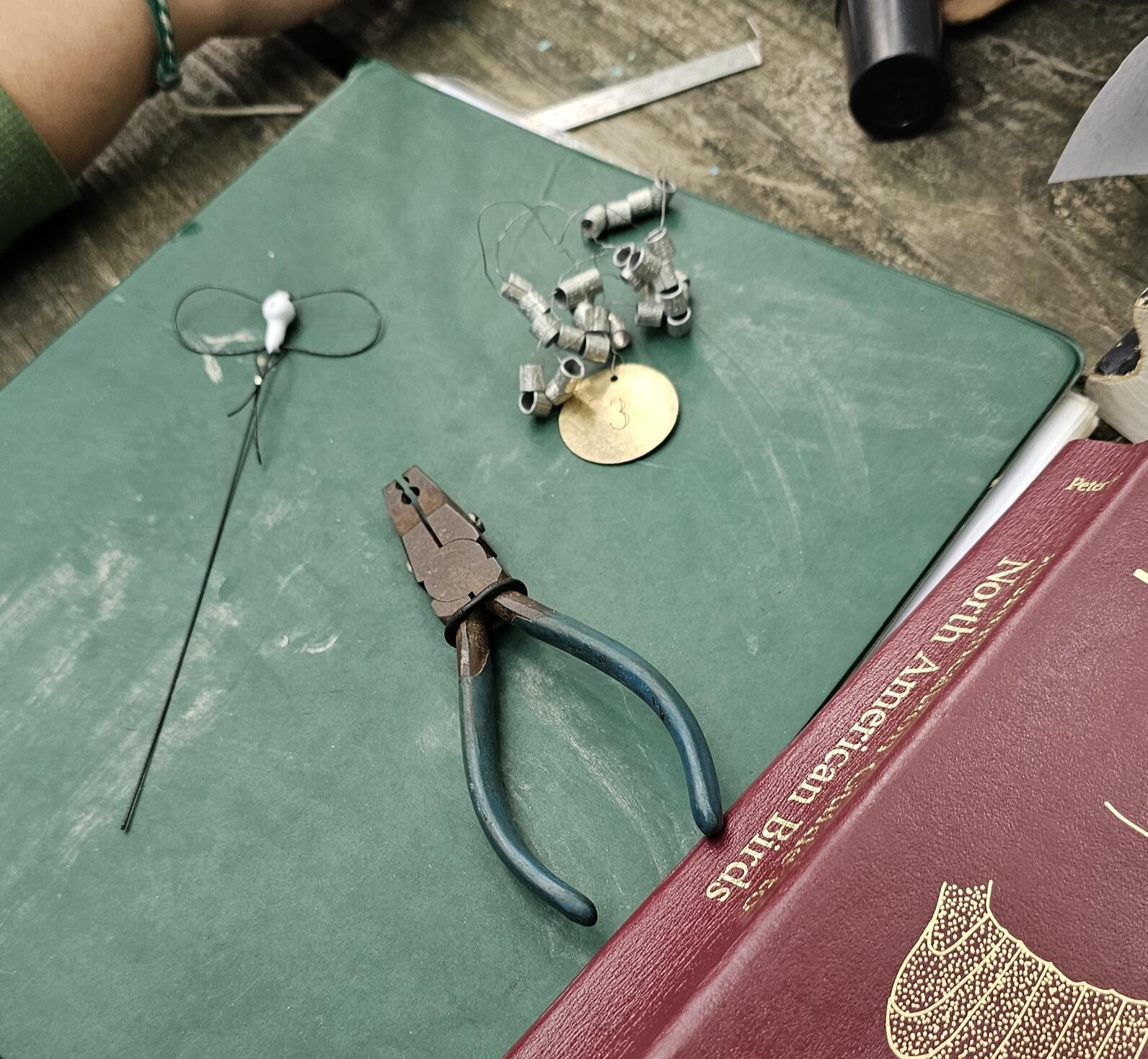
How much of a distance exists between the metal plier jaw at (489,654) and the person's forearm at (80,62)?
37cm

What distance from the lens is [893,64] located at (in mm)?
676

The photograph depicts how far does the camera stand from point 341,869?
0.50m

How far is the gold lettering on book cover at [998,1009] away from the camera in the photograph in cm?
34

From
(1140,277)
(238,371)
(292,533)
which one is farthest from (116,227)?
(1140,277)

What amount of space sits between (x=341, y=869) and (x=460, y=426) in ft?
0.89

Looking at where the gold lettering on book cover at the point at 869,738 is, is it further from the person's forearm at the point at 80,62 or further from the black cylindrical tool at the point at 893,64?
the person's forearm at the point at 80,62

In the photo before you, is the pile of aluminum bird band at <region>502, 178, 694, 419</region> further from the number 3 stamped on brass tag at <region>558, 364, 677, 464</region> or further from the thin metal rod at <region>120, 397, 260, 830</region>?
the thin metal rod at <region>120, 397, 260, 830</region>

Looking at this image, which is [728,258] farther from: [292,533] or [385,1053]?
[385,1053]

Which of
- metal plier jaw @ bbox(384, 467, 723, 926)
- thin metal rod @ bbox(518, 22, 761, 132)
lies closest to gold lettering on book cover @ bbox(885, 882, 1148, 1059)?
metal plier jaw @ bbox(384, 467, 723, 926)

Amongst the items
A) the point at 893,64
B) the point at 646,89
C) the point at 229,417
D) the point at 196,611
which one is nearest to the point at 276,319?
the point at 229,417

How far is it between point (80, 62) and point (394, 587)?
44cm

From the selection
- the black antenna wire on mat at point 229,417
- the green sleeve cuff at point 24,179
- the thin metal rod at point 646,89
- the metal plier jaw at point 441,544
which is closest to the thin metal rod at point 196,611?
the black antenna wire on mat at point 229,417

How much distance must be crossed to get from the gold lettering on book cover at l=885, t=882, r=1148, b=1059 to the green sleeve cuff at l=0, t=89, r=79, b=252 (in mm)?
717

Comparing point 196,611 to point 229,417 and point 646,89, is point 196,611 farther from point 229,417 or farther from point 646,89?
point 646,89
